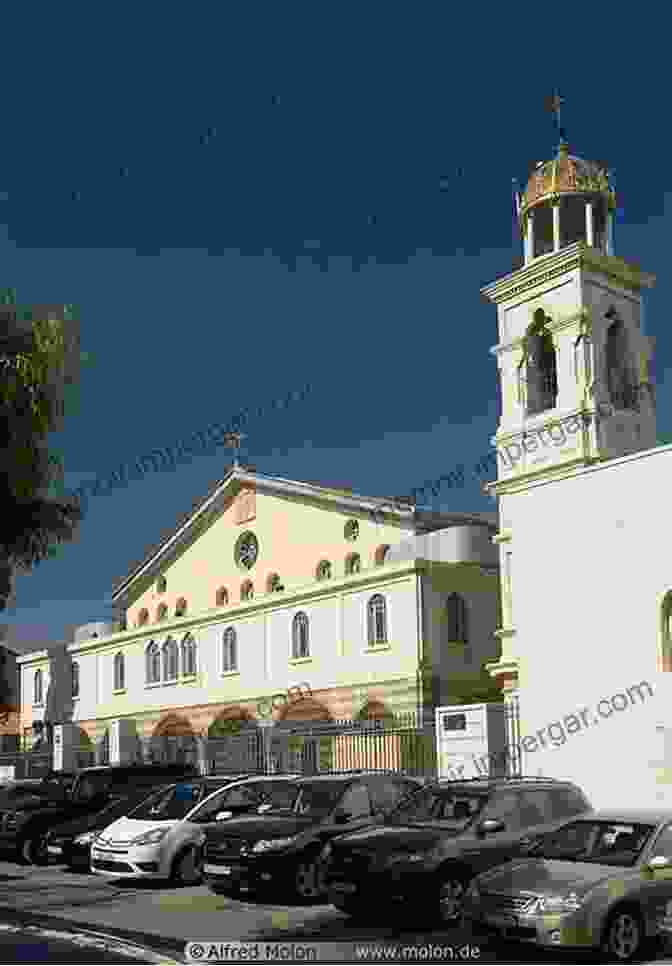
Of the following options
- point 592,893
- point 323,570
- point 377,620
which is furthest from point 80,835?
point 323,570

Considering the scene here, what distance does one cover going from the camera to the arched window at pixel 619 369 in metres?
36.2

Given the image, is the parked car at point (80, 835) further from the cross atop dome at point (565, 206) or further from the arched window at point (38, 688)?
the arched window at point (38, 688)

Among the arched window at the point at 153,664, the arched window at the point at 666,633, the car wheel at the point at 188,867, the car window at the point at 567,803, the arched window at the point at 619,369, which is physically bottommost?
the car wheel at the point at 188,867

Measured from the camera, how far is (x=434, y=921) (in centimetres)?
1427

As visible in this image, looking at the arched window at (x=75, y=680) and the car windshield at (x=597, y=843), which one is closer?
the car windshield at (x=597, y=843)

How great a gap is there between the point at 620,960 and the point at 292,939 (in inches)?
144

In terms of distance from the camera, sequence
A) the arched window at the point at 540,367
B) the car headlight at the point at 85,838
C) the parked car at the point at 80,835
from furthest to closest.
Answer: the arched window at the point at 540,367, the parked car at the point at 80,835, the car headlight at the point at 85,838

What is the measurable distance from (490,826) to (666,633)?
6.99 m

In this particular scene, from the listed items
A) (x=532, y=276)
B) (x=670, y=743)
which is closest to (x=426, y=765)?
(x=670, y=743)

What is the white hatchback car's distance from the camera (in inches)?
752

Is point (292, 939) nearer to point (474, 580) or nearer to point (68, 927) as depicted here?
point (68, 927)

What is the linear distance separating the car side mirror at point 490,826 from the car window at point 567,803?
4.11ft

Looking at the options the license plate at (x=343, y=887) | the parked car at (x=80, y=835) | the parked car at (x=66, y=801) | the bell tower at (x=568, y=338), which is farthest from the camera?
the bell tower at (x=568, y=338)

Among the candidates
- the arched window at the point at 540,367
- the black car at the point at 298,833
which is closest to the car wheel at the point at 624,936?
the black car at the point at 298,833
